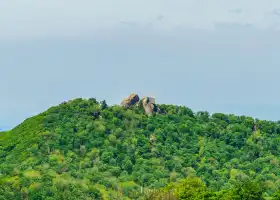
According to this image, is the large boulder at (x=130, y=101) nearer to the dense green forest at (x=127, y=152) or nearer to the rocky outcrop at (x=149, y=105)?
the dense green forest at (x=127, y=152)

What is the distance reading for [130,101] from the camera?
190750 millimetres

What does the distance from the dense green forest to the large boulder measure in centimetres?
119

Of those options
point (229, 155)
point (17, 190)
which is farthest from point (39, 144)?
point (229, 155)

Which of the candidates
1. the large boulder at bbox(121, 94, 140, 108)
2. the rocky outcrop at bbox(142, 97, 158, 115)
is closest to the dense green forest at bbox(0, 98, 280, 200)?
the large boulder at bbox(121, 94, 140, 108)

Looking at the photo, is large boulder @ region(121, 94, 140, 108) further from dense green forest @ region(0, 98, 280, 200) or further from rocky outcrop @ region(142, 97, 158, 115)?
rocky outcrop @ region(142, 97, 158, 115)

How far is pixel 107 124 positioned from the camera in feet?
598

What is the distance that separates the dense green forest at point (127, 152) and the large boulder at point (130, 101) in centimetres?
119

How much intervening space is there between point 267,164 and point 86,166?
3521 cm

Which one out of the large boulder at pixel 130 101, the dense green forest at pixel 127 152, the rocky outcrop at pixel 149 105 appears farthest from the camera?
the rocky outcrop at pixel 149 105

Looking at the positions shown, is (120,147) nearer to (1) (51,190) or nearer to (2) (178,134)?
(2) (178,134)

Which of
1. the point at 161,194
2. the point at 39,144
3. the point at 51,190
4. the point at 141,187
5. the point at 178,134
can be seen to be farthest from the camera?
the point at 178,134

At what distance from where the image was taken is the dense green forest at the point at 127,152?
521 feet

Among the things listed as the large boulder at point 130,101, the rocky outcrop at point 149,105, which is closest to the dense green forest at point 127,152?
the large boulder at point 130,101

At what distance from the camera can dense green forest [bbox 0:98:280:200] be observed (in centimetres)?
15875
